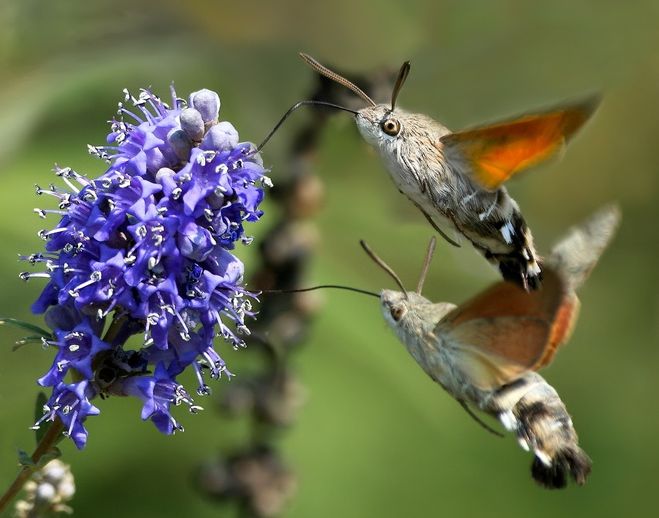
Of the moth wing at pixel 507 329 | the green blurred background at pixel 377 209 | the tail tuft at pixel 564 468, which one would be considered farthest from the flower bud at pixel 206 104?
the tail tuft at pixel 564 468

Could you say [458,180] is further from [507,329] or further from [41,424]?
[41,424]

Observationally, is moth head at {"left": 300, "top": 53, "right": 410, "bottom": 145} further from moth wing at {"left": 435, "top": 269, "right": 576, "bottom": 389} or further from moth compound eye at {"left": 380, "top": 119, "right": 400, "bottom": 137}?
moth wing at {"left": 435, "top": 269, "right": 576, "bottom": 389}

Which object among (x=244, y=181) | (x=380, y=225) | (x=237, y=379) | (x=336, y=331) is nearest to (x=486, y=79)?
(x=380, y=225)

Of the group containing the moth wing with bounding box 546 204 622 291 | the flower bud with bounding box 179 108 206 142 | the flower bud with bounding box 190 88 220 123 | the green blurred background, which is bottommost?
the green blurred background

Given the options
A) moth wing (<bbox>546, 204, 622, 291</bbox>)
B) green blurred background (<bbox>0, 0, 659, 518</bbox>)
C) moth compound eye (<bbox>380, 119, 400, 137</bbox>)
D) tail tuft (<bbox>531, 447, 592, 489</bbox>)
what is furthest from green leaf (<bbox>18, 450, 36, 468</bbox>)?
moth wing (<bbox>546, 204, 622, 291</bbox>)

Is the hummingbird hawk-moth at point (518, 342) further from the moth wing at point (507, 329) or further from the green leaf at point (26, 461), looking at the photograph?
the green leaf at point (26, 461)

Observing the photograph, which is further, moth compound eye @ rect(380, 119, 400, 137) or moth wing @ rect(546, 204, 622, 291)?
moth wing @ rect(546, 204, 622, 291)
